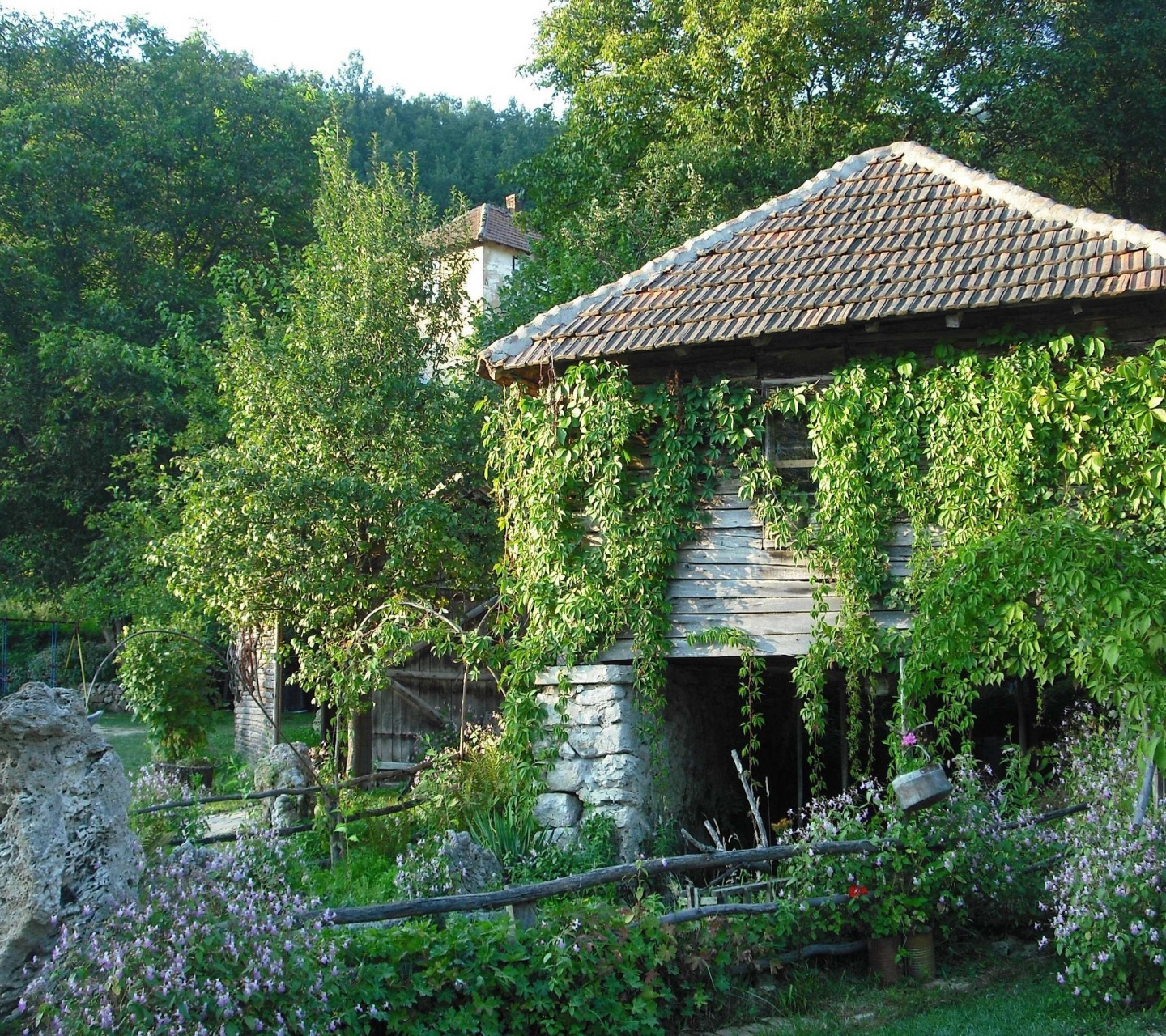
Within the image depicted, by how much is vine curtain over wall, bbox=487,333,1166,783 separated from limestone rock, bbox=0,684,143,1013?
12.8 ft

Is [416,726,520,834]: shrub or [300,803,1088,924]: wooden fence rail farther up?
[300,803,1088,924]: wooden fence rail

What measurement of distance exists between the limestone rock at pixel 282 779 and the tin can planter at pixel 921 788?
485 cm

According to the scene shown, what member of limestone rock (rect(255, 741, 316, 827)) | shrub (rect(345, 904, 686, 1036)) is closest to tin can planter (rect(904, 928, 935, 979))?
shrub (rect(345, 904, 686, 1036))

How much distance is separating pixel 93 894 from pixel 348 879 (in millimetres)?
3457

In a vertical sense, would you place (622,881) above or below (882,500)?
below

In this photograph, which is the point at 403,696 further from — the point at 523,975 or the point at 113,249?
the point at 113,249

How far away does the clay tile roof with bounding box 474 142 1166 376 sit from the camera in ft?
23.9

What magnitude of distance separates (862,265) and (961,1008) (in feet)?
16.3

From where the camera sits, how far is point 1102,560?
5695mm

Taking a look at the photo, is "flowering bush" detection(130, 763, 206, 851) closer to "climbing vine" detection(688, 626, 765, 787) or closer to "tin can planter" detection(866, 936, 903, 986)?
"climbing vine" detection(688, 626, 765, 787)

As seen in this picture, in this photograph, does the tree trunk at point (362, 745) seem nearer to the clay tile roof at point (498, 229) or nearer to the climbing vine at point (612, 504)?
the climbing vine at point (612, 504)

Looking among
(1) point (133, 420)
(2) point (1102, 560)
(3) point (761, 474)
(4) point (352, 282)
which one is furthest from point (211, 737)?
(2) point (1102, 560)

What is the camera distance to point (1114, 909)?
5.25 meters

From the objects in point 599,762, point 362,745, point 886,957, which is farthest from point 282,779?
point 886,957
